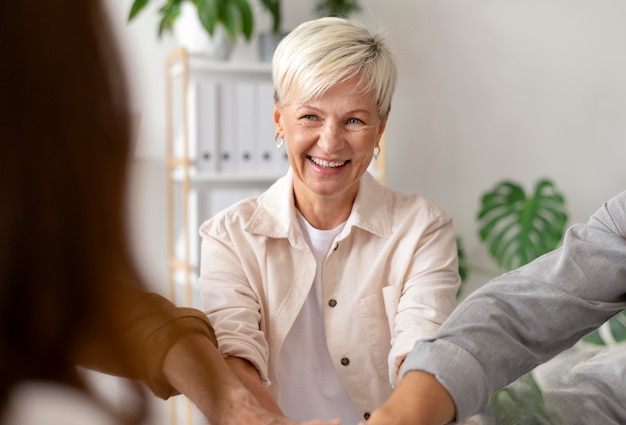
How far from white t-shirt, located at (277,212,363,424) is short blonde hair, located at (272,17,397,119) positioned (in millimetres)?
353

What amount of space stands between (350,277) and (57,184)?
1.34m

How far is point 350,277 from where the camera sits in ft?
5.73

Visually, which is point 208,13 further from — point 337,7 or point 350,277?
→ point 350,277

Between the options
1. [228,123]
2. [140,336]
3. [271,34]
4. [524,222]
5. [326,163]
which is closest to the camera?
[140,336]

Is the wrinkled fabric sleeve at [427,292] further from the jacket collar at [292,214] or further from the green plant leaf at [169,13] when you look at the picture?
the green plant leaf at [169,13]

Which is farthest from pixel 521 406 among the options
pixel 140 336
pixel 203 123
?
pixel 203 123

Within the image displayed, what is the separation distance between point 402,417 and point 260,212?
2.38 ft

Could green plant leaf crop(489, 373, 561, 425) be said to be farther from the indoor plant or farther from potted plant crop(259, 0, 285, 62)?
potted plant crop(259, 0, 285, 62)

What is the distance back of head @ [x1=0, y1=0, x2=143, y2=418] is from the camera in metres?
0.42

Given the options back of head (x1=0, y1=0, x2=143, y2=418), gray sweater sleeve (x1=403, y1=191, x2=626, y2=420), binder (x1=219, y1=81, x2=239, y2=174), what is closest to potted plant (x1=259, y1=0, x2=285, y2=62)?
binder (x1=219, y1=81, x2=239, y2=174)

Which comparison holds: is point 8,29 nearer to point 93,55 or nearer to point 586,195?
point 93,55

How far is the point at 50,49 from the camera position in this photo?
0.42 metres

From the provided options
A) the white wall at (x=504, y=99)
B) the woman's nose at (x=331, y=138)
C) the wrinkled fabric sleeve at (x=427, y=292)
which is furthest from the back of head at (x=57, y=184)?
the white wall at (x=504, y=99)

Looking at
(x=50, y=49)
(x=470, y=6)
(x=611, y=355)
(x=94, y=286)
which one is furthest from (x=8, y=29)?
(x=470, y=6)
